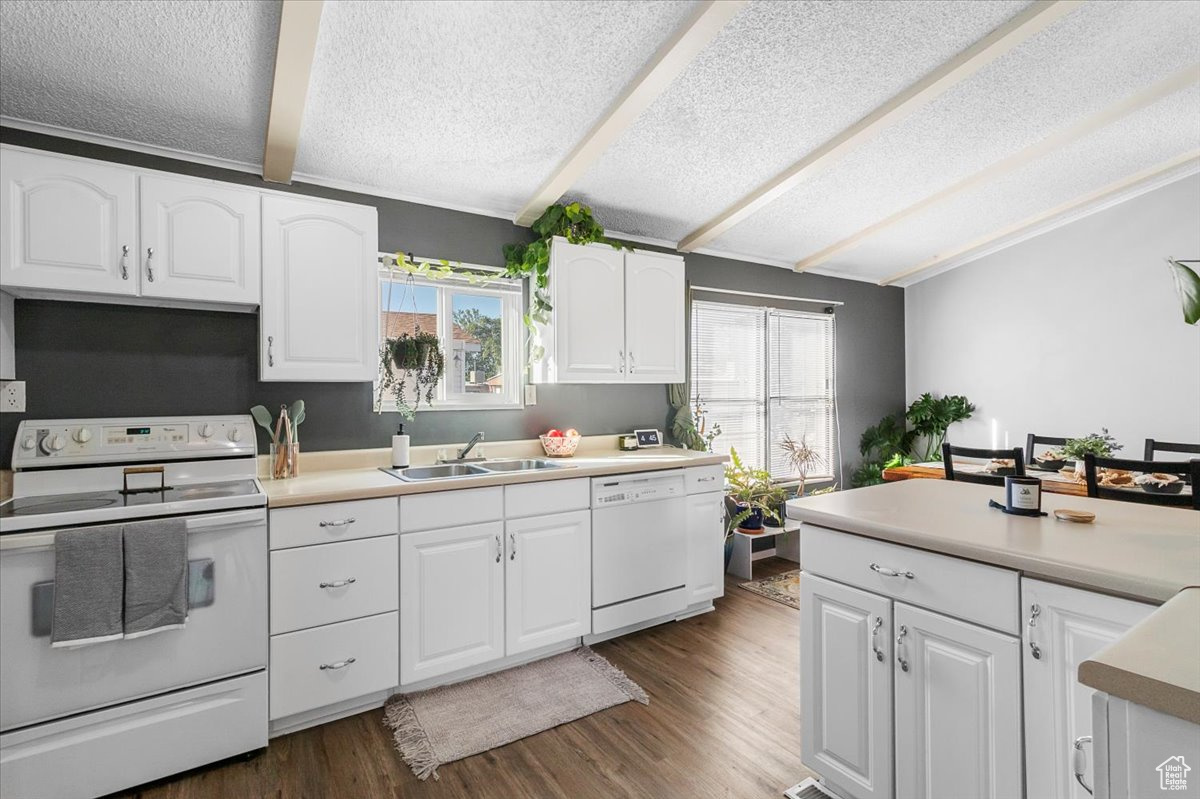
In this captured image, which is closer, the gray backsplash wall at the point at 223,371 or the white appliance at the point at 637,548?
the gray backsplash wall at the point at 223,371

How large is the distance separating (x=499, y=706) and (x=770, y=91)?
2.99 metres

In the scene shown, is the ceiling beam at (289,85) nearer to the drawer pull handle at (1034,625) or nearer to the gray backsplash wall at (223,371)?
the gray backsplash wall at (223,371)

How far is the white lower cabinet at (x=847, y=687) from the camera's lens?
1.60 m

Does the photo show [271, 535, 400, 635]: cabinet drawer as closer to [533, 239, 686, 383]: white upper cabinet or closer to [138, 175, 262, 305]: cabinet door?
[138, 175, 262, 305]: cabinet door

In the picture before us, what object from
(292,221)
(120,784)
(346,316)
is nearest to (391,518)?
(346,316)

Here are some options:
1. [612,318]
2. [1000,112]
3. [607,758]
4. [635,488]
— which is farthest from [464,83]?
[1000,112]

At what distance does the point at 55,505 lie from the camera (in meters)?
1.93

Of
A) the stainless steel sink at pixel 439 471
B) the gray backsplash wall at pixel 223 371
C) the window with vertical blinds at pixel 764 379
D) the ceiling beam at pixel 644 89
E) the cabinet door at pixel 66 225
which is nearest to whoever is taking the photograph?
the cabinet door at pixel 66 225

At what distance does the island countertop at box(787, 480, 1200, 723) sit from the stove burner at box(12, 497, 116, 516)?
232 cm

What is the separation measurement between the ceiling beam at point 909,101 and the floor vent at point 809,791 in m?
2.96

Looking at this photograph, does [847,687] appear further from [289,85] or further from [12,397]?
[12,397]

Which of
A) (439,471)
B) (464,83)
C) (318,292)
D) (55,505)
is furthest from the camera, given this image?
(439,471)

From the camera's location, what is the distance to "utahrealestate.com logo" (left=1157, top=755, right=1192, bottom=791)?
0.63m

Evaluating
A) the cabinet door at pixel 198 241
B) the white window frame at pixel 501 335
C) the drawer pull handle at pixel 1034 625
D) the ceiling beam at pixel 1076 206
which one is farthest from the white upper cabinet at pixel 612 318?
the ceiling beam at pixel 1076 206
